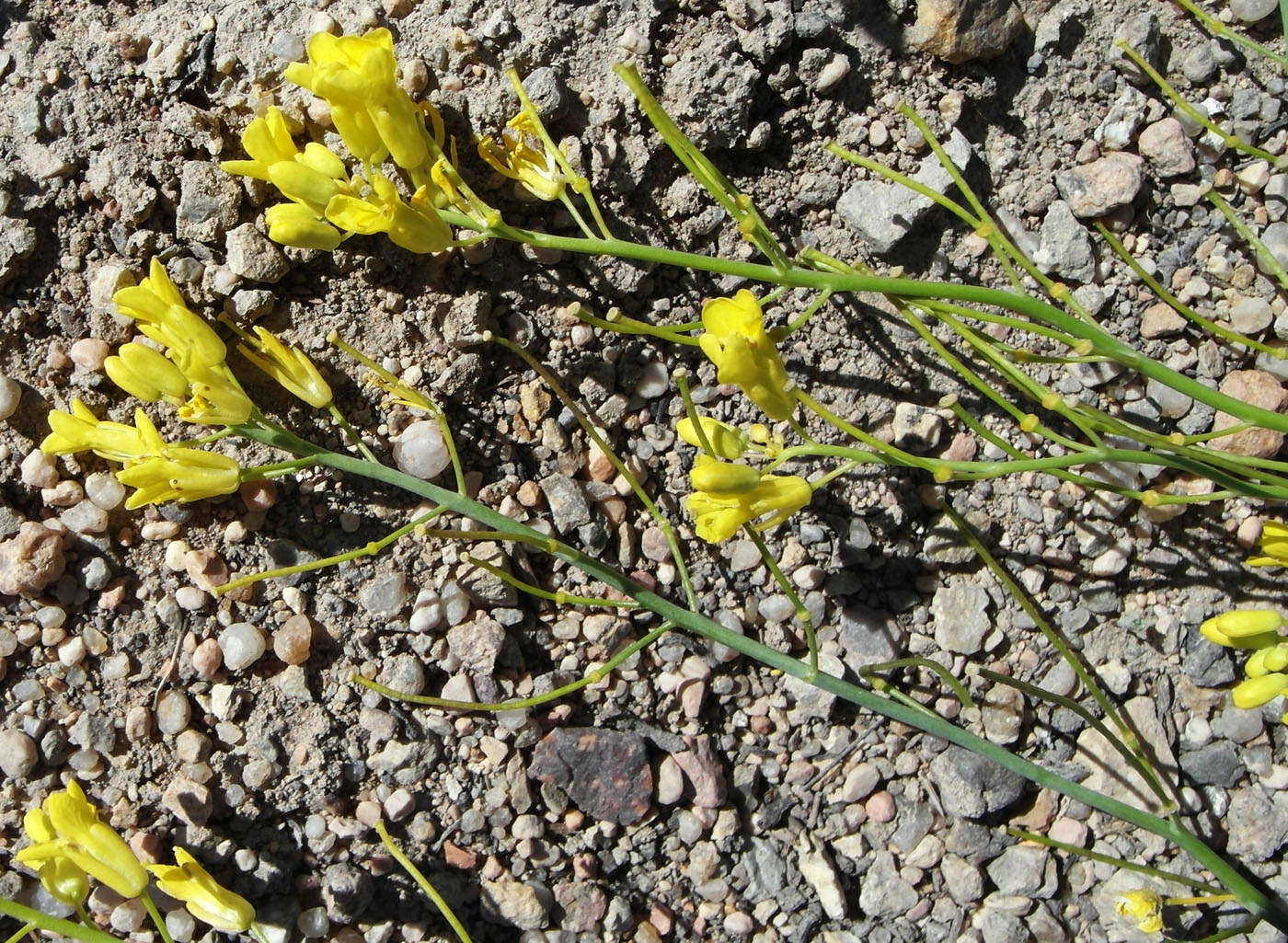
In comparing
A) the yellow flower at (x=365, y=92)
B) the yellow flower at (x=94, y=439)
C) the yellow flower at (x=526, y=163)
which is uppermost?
the yellow flower at (x=365, y=92)

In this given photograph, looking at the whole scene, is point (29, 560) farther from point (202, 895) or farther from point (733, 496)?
point (733, 496)

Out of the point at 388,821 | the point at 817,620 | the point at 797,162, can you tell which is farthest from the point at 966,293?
the point at 388,821

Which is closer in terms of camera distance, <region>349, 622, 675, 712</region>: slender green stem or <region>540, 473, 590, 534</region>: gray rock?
<region>349, 622, 675, 712</region>: slender green stem

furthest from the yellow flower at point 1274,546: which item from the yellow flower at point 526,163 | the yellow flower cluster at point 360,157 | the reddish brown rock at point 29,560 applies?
the reddish brown rock at point 29,560

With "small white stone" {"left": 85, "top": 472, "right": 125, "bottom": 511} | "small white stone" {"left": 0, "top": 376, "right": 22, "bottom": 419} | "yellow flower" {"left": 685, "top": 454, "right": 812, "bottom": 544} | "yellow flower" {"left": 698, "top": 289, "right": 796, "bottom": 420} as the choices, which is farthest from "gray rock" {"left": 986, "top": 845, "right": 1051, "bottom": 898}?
"small white stone" {"left": 0, "top": 376, "right": 22, "bottom": 419}

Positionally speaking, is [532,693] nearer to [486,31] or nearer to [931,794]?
[931,794]

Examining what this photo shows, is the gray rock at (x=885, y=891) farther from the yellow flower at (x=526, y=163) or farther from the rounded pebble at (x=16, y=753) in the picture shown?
the rounded pebble at (x=16, y=753)

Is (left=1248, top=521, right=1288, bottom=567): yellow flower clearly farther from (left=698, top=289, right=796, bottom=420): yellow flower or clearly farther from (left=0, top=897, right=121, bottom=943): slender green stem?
(left=0, top=897, right=121, bottom=943): slender green stem
